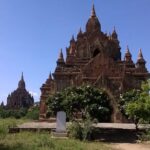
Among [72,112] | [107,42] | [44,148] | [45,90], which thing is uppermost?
[107,42]

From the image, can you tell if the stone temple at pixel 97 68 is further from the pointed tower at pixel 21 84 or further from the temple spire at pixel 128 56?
the pointed tower at pixel 21 84

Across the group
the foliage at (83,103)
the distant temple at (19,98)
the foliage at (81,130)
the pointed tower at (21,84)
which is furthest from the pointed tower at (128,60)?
the pointed tower at (21,84)

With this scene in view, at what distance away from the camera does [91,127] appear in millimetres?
20312

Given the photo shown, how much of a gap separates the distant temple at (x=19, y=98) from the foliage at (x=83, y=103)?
56271mm

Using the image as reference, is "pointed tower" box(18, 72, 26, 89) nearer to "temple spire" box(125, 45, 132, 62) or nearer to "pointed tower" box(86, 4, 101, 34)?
"pointed tower" box(86, 4, 101, 34)

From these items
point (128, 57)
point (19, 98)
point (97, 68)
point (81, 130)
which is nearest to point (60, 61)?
point (97, 68)

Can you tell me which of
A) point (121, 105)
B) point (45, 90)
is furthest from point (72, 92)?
point (45, 90)

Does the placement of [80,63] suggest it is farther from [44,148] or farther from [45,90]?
[44,148]

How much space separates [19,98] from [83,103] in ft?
197

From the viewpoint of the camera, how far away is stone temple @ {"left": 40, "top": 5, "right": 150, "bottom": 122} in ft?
118

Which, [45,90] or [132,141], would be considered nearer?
[132,141]

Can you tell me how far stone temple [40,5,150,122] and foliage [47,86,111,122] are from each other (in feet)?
23.3

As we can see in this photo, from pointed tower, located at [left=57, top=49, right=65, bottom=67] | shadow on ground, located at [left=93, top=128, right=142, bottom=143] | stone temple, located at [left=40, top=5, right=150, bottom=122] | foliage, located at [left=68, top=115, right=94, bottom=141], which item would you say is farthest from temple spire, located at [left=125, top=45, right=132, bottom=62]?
foliage, located at [left=68, top=115, right=94, bottom=141]

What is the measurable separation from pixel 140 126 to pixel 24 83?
213ft
